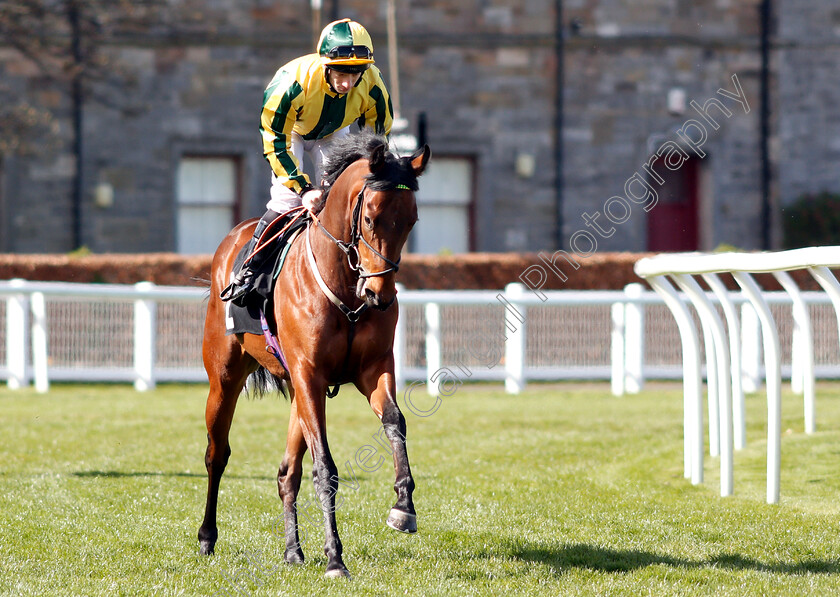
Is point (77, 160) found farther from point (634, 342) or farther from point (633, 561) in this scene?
point (633, 561)

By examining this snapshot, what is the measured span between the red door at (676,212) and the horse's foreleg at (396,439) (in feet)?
47.4

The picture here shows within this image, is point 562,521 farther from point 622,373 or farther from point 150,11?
point 150,11

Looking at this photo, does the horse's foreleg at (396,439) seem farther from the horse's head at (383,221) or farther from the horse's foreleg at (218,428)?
the horse's foreleg at (218,428)

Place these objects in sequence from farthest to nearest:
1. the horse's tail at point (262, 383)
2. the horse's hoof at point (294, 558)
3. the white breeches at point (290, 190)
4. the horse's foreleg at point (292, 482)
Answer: the horse's tail at point (262, 383) < the white breeches at point (290, 190) < the horse's foreleg at point (292, 482) < the horse's hoof at point (294, 558)

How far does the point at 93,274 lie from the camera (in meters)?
13.3

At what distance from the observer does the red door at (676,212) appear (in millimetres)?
18062

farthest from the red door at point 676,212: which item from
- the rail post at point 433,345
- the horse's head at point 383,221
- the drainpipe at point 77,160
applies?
the horse's head at point 383,221

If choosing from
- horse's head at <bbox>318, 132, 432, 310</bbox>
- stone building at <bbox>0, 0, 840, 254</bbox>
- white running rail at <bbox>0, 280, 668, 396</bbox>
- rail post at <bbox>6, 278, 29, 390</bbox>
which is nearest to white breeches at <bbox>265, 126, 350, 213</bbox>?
horse's head at <bbox>318, 132, 432, 310</bbox>

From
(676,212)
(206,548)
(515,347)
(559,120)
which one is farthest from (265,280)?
(676,212)

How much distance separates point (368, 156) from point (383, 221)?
464 mm

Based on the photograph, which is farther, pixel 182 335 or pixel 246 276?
pixel 182 335

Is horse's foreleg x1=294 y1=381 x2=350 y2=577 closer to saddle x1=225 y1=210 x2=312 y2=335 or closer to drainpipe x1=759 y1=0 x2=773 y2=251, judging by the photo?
saddle x1=225 y1=210 x2=312 y2=335

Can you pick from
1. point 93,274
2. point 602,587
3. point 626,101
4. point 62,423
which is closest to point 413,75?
point 626,101

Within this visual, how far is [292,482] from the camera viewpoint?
466 cm
